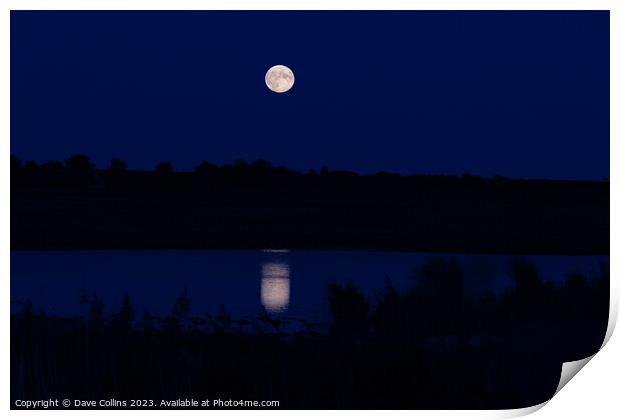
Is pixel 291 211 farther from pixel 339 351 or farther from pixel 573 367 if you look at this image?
pixel 573 367

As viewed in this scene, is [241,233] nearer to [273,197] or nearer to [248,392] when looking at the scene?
[273,197]

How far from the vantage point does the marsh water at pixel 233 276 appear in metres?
5.44

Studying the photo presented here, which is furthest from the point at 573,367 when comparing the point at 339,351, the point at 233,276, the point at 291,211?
the point at 233,276

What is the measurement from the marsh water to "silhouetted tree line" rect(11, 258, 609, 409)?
2.4 inches

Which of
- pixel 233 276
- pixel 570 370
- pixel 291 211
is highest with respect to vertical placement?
pixel 291 211

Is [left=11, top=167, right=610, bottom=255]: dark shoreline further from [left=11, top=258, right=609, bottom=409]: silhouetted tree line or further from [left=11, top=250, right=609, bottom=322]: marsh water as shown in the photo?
[left=11, top=258, right=609, bottom=409]: silhouetted tree line

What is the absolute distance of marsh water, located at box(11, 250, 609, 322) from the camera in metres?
5.44

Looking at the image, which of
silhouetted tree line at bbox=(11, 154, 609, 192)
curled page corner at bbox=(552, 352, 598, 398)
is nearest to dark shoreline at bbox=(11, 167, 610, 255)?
silhouetted tree line at bbox=(11, 154, 609, 192)

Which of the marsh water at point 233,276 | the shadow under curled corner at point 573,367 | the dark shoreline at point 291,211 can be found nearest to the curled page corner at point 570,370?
the shadow under curled corner at point 573,367

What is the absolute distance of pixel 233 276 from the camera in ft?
18.6

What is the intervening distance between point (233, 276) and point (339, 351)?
754mm

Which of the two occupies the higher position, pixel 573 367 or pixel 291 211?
pixel 291 211
